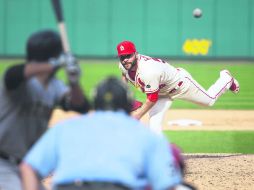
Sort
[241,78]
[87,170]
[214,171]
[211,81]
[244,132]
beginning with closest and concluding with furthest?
1. [87,170]
2. [214,171]
3. [244,132]
4. [211,81]
5. [241,78]

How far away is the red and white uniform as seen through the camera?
29.3 feet

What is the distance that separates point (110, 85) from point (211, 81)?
18.8m

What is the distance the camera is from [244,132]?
12.8 metres

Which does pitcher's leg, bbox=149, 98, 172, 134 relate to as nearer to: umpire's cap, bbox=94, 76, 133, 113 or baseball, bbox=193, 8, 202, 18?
umpire's cap, bbox=94, 76, 133, 113

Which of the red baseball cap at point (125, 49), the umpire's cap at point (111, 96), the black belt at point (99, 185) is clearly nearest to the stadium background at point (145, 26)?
the red baseball cap at point (125, 49)

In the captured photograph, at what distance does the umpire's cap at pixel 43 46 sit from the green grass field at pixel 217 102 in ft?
21.1

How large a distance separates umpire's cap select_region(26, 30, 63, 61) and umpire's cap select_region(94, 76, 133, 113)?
1010mm

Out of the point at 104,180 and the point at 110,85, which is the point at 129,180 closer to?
the point at 104,180

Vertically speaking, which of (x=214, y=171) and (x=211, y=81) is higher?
(x=214, y=171)

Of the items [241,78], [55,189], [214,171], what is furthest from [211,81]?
[55,189]

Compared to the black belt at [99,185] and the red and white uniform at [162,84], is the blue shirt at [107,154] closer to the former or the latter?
the black belt at [99,185]

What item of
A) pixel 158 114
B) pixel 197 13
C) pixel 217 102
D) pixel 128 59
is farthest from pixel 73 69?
pixel 197 13

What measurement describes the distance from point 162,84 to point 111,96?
6012mm

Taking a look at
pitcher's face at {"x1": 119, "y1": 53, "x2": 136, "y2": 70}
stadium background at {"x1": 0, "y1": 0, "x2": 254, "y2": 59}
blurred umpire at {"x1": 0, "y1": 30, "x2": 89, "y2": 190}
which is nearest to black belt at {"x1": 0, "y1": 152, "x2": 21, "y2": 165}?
blurred umpire at {"x1": 0, "y1": 30, "x2": 89, "y2": 190}
